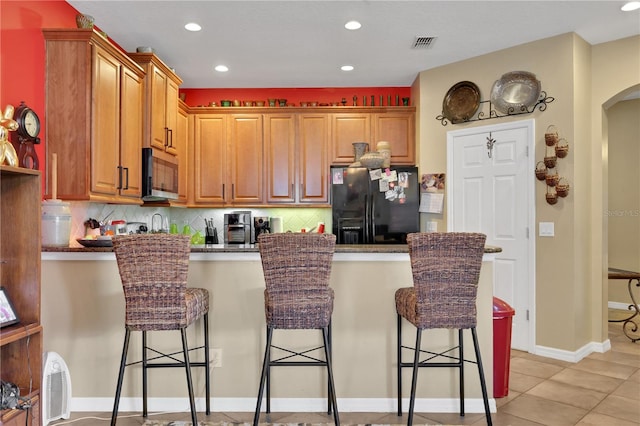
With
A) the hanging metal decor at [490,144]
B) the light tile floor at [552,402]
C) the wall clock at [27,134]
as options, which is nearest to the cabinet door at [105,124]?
the wall clock at [27,134]

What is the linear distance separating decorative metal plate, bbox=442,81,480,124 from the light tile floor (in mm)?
2296

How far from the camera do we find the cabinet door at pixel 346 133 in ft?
16.0

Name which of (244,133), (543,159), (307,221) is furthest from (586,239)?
(244,133)

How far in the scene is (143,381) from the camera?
97.0 inches

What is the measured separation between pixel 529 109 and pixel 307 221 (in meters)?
2.65

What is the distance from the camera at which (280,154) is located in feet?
16.0

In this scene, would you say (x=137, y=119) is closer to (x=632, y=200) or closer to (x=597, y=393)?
(x=597, y=393)

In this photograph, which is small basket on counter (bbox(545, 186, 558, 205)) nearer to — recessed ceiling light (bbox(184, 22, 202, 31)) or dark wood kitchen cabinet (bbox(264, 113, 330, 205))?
dark wood kitchen cabinet (bbox(264, 113, 330, 205))

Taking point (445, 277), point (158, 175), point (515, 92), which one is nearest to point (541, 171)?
point (515, 92)

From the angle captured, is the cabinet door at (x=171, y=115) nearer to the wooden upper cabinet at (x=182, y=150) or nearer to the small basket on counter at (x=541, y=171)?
the wooden upper cabinet at (x=182, y=150)

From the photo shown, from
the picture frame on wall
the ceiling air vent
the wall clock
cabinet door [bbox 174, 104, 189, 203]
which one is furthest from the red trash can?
cabinet door [bbox 174, 104, 189, 203]

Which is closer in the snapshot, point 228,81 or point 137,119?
point 137,119

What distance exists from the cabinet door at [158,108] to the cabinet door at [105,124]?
0.46m

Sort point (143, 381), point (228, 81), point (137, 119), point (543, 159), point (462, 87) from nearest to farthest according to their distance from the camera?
point (143, 381)
point (137, 119)
point (543, 159)
point (462, 87)
point (228, 81)
